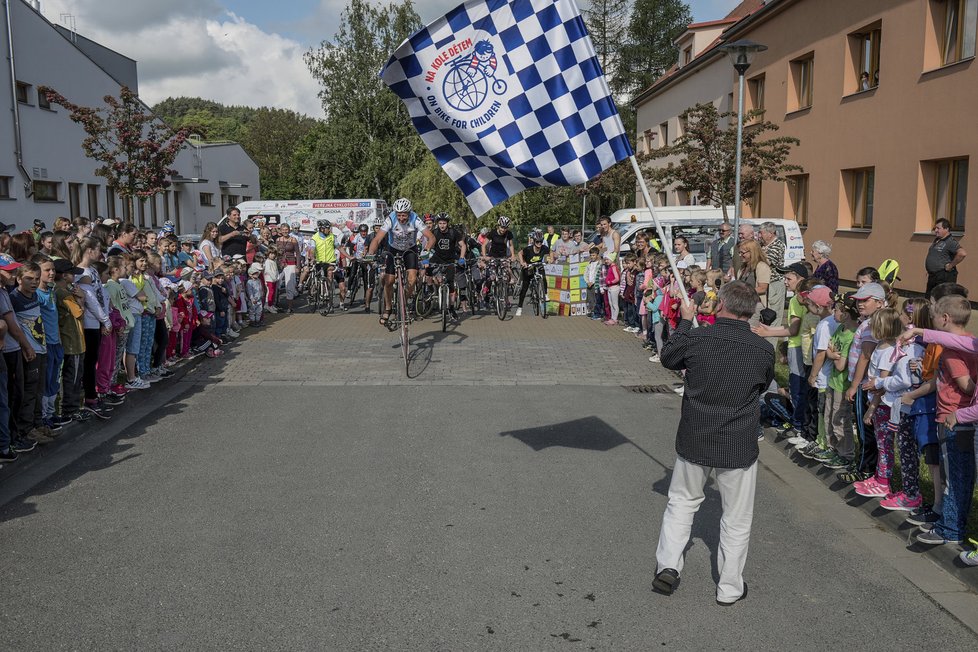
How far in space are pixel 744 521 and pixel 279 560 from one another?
2.61 meters

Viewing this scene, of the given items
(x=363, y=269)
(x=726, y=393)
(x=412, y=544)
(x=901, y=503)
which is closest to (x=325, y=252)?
(x=363, y=269)

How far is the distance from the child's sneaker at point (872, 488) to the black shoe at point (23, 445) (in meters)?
6.55

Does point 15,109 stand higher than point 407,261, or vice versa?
point 15,109

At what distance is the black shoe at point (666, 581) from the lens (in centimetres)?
460

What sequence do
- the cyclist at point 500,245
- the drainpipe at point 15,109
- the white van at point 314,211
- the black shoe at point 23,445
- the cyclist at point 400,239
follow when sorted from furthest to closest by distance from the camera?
the white van at point 314,211
the drainpipe at point 15,109
the cyclist at point 500,245
the cyclist at point 400,239
the black shoe at point 23,445

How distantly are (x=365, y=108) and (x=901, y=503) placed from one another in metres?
49.8

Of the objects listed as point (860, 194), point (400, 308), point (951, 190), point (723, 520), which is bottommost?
point (723, 520)

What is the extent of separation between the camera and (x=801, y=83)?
27.1 meters

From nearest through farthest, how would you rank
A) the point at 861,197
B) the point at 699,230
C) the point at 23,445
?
the point at 23,445, the point at 699,230, the point at 861,197

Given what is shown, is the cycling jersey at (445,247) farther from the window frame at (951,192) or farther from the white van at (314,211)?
the white van at (314,211)

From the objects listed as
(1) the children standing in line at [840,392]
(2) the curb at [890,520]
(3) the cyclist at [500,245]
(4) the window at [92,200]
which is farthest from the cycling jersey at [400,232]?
(4) the window at [92,200]

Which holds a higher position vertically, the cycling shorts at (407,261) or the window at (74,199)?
the window at (74,199)

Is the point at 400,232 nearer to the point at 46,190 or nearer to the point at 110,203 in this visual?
the point at 46,190

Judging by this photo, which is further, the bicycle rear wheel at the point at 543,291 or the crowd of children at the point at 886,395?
the bicycle rear wheel at the point at 543,291
